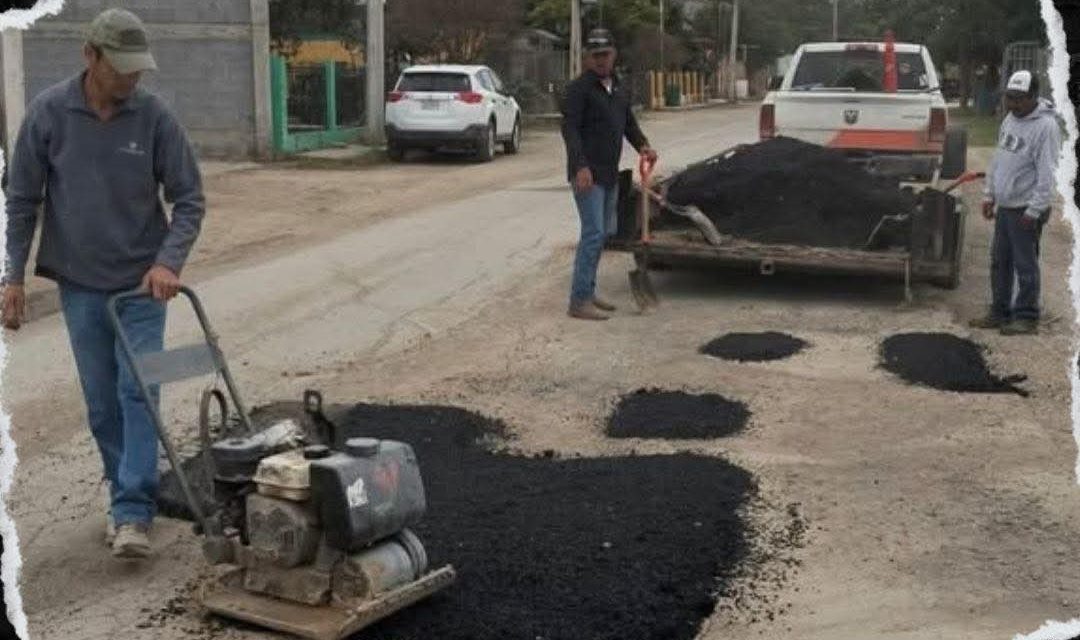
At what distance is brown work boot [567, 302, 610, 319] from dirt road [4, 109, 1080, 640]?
99 millimetres

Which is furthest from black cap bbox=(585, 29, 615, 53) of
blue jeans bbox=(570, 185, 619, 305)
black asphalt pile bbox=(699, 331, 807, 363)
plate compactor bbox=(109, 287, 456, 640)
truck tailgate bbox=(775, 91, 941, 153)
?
plate compactor bbox=(109, 287, 456, 640)

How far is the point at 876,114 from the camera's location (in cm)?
1291

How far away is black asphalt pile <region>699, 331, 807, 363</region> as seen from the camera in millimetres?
8594

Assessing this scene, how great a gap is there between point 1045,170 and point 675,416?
343cm

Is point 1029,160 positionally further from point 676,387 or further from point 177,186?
point 177,186

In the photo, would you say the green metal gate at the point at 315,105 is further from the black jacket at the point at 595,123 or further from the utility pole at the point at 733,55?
the utility pole at the point at 733,55

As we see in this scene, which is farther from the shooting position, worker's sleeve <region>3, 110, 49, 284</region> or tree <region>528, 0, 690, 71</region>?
tree <region>528, 0, 690, 71</region>

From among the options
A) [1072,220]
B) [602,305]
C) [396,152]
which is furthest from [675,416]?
[396,152]

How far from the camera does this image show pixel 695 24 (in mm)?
75000

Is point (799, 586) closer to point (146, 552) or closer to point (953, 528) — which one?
point (953, 528)

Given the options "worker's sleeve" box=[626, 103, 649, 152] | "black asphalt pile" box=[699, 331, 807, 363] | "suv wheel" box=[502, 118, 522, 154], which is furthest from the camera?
"suv wheel" box=[502, 118, 522, 154]

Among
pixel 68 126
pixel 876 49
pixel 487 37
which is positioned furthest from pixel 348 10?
pixel 68 126

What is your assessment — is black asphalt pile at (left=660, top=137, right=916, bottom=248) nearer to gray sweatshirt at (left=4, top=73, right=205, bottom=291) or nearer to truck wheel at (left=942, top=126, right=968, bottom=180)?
truck wheel at (left=942, top=126, right=968, bottom=180)

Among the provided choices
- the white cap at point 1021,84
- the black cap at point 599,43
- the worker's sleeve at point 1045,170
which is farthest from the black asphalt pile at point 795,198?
the black cap at point 599,43
